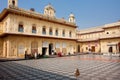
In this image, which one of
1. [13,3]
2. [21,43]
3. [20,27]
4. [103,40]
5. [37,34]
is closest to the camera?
[21,43]

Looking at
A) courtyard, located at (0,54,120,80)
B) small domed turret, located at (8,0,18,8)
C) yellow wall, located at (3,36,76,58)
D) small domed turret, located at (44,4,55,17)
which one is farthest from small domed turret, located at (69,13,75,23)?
courtyard, located at (0,54,120,80)

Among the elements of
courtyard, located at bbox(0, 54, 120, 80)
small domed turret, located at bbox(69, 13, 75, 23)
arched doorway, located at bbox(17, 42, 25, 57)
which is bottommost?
courtyard, located at bbox(0, 54, 120, 80)

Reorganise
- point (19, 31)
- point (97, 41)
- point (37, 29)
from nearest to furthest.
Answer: point (19, 31) < point (37, 29) < point (97, 41)

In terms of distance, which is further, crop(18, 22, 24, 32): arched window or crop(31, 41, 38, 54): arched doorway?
crop(31, 41, 38, 54): arched doorway

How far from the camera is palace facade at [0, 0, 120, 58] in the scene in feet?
68.4

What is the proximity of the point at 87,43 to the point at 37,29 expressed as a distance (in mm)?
22365

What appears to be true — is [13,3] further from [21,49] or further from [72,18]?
[72,18]

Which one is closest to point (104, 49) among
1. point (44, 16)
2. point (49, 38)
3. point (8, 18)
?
point (49, 38)

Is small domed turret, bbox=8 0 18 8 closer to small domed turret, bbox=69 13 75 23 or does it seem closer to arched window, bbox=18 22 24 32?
arched window, bbox=18 22 24 32

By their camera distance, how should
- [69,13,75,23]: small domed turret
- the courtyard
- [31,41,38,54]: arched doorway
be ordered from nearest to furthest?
the courtyard → [31,41,38,54]: arched doorway → [69,13,75,23]: small domed turret

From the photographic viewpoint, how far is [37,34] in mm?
24500

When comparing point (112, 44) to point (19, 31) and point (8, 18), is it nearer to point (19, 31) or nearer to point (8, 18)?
point (19, 31)

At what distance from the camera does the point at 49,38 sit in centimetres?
2656

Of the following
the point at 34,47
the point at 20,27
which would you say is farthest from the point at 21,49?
the point at 20,27
